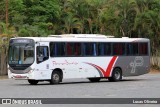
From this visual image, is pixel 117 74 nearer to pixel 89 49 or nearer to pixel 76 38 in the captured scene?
pixel 89 49

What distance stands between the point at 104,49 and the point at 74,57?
2.91 m

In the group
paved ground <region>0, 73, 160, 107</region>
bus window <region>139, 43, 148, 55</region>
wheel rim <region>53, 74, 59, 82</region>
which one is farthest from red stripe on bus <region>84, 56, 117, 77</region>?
paved ground <region>0, 73, 160, 107</region>

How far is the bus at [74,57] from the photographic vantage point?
3170 centimetres

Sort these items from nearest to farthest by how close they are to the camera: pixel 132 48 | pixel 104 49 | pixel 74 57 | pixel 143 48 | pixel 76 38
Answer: pixel 74 57
pixel 76 38
pixel 104 49
pixel 132 48
pixel 143 48

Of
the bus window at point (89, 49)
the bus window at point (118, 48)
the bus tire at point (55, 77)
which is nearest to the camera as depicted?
the bus tire at point (55, 77)

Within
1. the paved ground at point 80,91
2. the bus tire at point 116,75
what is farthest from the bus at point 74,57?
the paved ground at point 80,91

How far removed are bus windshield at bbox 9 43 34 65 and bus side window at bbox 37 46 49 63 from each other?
0.35 meters

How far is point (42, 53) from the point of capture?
105 ft

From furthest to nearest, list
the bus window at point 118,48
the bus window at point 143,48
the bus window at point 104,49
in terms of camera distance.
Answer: the bus window at point 143,48 → the bus window at point 118,48 → the bus window at point 104,49

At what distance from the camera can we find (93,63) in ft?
115

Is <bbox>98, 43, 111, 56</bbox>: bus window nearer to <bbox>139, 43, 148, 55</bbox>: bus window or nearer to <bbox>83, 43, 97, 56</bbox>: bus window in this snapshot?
<bbox>83, 43, 97, 56</bbox>: bus window

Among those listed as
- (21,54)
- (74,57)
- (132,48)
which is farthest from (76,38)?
(132,48)

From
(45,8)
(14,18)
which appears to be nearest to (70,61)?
(14,18)

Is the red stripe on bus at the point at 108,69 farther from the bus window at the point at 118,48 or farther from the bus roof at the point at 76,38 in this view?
the bus roof at the point at 76,38
